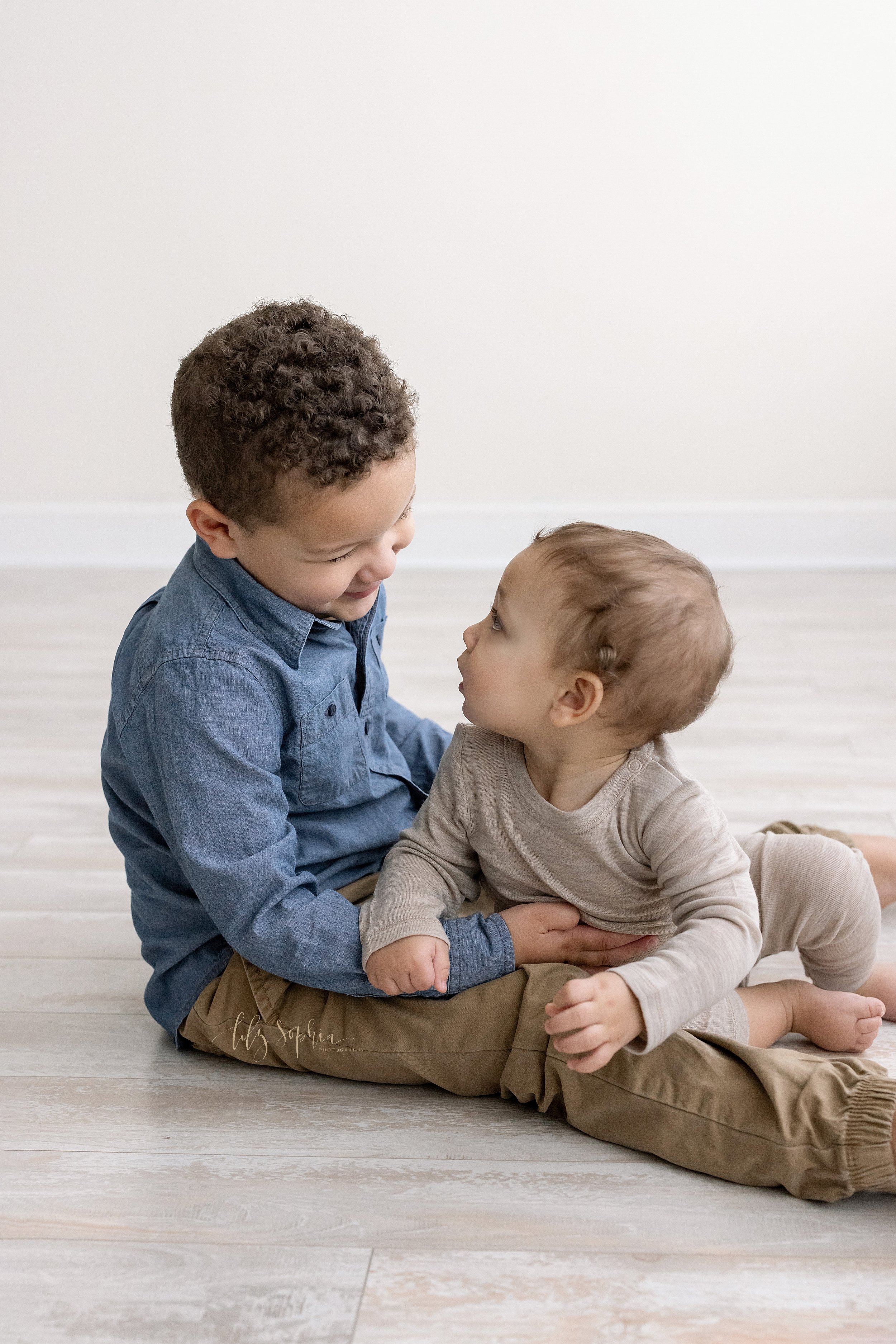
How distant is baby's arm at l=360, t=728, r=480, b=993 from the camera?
93 cm

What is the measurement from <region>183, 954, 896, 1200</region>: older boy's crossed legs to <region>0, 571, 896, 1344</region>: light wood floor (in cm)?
2

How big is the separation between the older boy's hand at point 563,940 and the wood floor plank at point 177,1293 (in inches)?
10.7

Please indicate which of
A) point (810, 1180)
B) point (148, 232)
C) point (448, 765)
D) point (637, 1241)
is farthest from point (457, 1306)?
point (148, 232)

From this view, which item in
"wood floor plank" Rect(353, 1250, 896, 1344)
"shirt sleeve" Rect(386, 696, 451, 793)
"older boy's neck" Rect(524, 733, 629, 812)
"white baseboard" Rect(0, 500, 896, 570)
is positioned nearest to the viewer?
"wood floor plank" Rect(353, 1250, 896, 1344)

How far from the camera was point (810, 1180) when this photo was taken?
2.80 feet

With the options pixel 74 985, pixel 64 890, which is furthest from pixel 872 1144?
pixel 64 890

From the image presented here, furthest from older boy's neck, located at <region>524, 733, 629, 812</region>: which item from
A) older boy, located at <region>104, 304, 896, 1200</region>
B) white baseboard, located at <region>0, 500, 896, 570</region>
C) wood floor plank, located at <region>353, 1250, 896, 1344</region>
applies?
white baseboard, located at <region>0, 500, 896, 570</region>

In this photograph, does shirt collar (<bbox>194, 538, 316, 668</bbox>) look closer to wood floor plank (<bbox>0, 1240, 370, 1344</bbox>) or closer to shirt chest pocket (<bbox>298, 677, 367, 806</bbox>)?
shirt chest pocket (<bbox>298, 677, 367, 806</bbox>)

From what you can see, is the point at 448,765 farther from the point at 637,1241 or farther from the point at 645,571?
the point at 637,1241

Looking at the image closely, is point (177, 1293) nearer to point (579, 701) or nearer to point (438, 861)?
point (438, 861)

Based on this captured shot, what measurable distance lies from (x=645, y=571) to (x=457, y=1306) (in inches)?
19.9

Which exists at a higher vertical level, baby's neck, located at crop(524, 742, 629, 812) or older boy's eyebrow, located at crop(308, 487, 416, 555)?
older boy's eyebrow, located at crop(308, 487, 416, 555)

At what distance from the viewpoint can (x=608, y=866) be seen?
3.20 ft

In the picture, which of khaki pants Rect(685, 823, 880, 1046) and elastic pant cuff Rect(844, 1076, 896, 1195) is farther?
khaki pants Rect(685, 823, 880, 1046)
